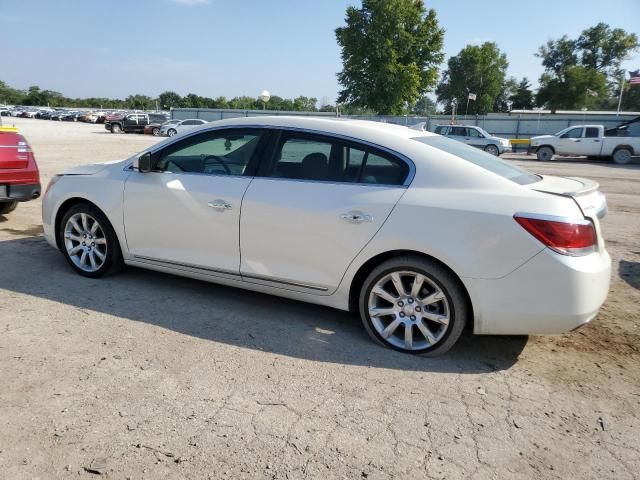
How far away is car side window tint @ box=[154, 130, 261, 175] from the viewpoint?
13.1 feet

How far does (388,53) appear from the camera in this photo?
4916 cm

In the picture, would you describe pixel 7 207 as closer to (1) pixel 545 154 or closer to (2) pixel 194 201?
(2) pixel 194 201

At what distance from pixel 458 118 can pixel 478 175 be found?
37.9 metres

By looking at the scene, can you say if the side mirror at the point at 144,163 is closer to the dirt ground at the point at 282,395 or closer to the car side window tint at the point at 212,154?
the car side window tint at the point at 212,154

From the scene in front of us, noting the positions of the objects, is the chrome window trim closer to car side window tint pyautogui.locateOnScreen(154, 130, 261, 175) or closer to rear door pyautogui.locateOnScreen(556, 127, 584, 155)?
car side window tint pyautogui.locateOnScreen(154, 130, 261, 175)

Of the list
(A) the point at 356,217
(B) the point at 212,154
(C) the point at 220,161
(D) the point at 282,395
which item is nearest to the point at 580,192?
(A) the point at 356,217

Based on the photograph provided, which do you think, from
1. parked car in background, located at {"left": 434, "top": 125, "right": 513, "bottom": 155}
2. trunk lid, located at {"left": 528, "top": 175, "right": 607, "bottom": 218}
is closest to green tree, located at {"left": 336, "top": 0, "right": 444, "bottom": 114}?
parked car in background, located at {"left": 434, "top": 125, "right": 513, "bottom": 155}

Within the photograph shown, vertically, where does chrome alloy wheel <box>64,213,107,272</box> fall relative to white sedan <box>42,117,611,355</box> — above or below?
below

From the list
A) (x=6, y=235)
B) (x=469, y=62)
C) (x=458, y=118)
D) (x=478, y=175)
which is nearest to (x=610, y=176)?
(x=478, y=175)

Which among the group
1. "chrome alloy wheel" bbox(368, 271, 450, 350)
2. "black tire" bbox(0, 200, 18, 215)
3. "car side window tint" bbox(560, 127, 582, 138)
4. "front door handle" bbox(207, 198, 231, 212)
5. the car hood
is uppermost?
"car side window tint" bbox(560, 127, 582, 138)

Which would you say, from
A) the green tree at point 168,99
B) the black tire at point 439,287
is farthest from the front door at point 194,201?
the green tree at point 168,99

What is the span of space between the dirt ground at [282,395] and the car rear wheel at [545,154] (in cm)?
2252

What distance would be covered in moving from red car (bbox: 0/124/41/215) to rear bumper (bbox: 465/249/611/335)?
575 cm

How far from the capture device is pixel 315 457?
240cm
